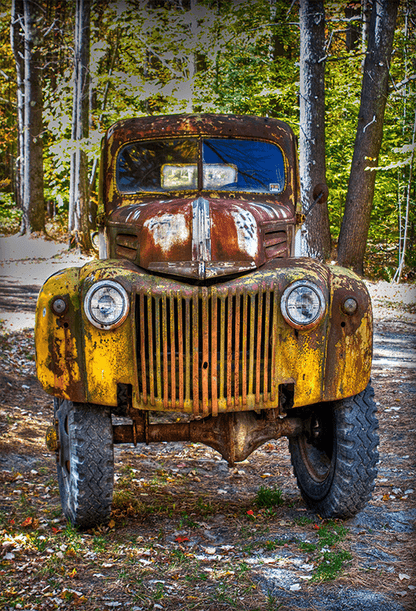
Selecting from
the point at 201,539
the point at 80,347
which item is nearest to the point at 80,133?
the point at 80,347

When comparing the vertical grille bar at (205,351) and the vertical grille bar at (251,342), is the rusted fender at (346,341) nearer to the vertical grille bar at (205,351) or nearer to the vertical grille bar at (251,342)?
the vertical grille bar at (251,342)

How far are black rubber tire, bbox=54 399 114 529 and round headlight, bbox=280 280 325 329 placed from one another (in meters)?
1.18

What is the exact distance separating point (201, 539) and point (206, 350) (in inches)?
46.3

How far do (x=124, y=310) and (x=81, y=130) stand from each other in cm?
1166

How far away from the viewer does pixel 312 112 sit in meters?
11.1

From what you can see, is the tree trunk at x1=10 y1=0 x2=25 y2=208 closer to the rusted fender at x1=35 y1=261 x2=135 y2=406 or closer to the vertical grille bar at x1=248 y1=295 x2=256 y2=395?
the rusted fender at x1=35 y1=261 x2=135 y2=406

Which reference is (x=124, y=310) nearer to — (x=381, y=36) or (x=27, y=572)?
(x=27, y=572)

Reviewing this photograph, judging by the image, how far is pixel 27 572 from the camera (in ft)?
9.93

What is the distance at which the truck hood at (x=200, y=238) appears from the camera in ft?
10.9

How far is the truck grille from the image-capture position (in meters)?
3.13

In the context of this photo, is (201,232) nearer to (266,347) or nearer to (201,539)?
(266,347)

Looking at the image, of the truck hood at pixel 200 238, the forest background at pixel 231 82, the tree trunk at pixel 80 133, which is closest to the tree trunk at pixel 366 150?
the forest background at pixel 231 82

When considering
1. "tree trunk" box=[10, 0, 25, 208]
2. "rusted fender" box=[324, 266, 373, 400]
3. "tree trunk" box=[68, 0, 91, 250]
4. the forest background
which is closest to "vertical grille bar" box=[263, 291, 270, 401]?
"rusted fender" box=[324, 266, 373, 400]

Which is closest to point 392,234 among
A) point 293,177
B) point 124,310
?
point 293,177
